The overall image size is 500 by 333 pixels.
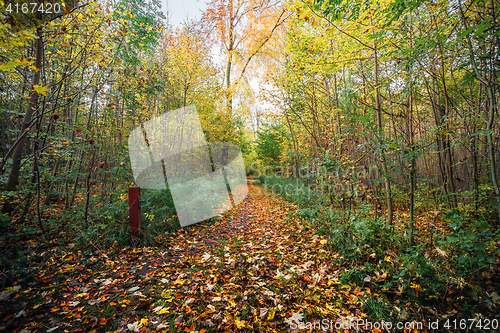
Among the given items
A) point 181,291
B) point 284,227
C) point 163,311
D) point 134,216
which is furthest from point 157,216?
point 284,227

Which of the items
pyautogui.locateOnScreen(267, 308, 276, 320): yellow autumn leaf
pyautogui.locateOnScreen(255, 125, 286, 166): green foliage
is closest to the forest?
pyautogui.locateOnScreen(267, 308, 276, 320): yellow autumn leaf

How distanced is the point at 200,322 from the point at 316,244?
2.59m

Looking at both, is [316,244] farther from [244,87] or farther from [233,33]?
[233,33]

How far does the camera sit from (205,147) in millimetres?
10094

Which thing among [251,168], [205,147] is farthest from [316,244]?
[251,168]

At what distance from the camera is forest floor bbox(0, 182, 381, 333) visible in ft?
6.62

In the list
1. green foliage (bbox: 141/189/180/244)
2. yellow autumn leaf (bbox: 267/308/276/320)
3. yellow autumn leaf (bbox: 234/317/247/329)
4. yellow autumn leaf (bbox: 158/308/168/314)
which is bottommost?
yellow autumn leaf (bbox: 267/308/276/320)

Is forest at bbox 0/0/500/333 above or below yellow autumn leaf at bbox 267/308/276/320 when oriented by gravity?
above

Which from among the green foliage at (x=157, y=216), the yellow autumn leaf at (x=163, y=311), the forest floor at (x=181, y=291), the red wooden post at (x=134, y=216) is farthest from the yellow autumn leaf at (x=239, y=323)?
the red wooden post at (x=134, y=216)

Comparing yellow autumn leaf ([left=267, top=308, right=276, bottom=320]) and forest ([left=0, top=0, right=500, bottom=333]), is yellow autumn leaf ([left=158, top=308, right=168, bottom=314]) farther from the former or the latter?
yellow autumn leaf ([left=267, top=308, right=276, bottom=320])

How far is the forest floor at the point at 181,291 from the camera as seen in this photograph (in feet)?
6.62

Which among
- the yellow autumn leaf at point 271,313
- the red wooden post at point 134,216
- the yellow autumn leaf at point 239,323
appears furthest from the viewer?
the red wooden post at point 134,216

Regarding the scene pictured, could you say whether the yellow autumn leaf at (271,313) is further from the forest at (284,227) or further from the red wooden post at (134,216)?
the red wooden post at (134,216)

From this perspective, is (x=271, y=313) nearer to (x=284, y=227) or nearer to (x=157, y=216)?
(x=284, y=227)
